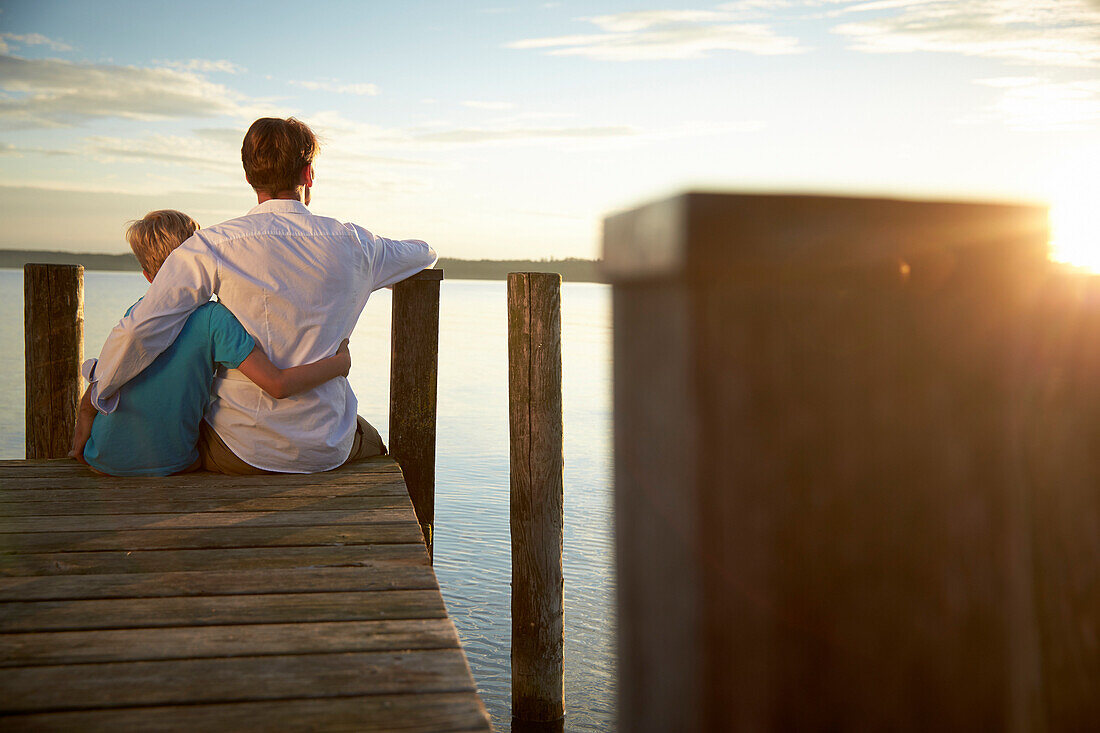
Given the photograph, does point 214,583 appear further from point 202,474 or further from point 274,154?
point 274,154

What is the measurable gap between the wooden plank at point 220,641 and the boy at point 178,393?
1355 millimetres

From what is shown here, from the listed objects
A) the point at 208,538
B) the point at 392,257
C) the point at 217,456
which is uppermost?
the point at 392,257

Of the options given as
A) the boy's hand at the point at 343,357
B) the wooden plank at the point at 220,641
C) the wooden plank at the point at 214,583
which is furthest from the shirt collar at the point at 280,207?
the wooden plank at the point at 220,641

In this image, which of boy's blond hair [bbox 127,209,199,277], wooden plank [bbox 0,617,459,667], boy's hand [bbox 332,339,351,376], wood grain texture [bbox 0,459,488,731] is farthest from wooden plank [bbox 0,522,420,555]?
boy's blond hair [bbox 127,209,199,277]

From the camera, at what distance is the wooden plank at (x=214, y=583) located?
197 cm

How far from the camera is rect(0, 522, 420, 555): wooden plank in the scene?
92.0 inches

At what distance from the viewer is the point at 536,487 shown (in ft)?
11.7

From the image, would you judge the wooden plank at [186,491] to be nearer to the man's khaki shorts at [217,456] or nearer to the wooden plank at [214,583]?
the man's khaki shorts at [217,456]

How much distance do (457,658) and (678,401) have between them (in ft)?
4.10

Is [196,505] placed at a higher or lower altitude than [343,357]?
lower

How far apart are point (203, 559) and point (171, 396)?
1013mm

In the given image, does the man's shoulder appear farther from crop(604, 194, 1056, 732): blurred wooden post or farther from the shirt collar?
crop(604, 194, 1056, 732): blurred wooden post

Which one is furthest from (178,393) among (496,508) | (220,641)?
(496,508)

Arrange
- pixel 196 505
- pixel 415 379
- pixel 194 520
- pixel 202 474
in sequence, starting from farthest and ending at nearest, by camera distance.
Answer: pixel 415 379 < pixel 202 474 < pixel 196 505 < pixel 194 520
